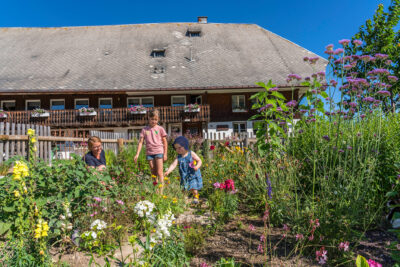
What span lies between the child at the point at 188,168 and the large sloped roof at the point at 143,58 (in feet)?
45.0

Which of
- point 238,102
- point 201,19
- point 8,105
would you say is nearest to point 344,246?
point 238,102

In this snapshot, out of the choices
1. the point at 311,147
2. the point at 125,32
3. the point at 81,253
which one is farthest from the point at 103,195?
the point at 125,32

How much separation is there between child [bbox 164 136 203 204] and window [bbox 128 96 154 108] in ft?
53.4

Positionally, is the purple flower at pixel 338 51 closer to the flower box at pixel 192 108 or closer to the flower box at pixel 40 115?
the flower box at pixel 192 108

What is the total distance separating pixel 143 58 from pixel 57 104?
23.9ft

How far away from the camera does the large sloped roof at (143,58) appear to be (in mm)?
18406

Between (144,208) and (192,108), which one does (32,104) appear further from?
(144,208)

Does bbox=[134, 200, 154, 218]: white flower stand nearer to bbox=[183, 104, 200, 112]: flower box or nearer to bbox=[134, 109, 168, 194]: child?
bbox=[134, 109, 168, 194]: child

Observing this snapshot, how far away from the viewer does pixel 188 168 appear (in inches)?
177

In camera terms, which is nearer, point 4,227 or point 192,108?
point 4,227

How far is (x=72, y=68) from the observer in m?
19.8

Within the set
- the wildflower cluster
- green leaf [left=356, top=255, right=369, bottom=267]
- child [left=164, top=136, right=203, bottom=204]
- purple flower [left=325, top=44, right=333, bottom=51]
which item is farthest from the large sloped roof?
green leaf [left=356, top=255, right=369, bottom=267]

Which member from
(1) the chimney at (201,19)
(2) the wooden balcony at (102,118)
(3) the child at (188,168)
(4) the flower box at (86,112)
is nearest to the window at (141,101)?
(2) the wooden balcony at (102,118)

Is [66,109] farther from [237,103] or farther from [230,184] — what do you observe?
[230,184]
